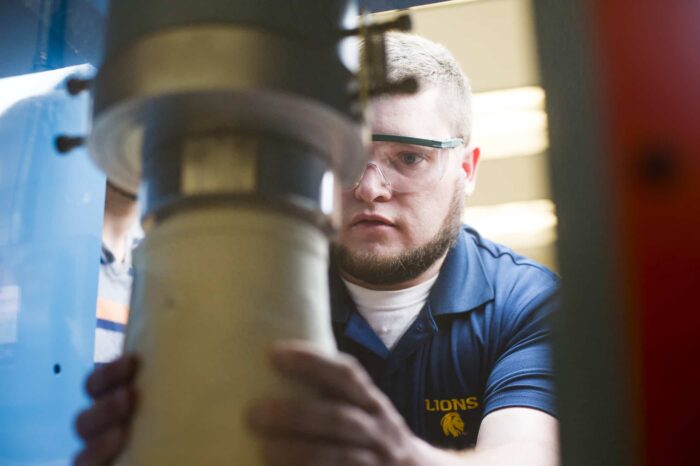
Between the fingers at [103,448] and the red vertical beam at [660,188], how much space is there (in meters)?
0.26

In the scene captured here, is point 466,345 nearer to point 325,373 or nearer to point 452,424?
point 452,424

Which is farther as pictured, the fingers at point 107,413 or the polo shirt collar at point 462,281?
the polo shirt collar at point 462,281

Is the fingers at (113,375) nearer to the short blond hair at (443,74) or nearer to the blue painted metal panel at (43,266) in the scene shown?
the blue painted metal panel at (43,266)

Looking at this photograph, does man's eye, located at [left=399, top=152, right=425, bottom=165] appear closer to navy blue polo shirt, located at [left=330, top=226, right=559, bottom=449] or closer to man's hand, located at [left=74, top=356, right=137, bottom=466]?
navy blue polo shirt, located at [left=330, top=226, right=559, bottom=449]

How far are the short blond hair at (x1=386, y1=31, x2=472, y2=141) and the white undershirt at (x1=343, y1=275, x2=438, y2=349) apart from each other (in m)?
0.19

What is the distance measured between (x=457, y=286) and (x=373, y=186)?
0.53 ft

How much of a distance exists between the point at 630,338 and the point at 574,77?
14 centimetres

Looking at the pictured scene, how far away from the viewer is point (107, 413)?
0.34m

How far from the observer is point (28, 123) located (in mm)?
615

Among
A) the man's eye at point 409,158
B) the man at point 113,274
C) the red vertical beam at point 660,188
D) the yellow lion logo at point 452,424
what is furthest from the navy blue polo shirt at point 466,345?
the red vertical beam at point 660,188

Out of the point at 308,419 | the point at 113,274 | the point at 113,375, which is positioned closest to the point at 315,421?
the point at 308,419

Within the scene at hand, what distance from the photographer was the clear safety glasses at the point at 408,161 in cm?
70

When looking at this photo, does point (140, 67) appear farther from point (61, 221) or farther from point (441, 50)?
point (441, 50)

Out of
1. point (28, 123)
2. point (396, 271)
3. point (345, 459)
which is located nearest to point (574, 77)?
point (345, 459)
